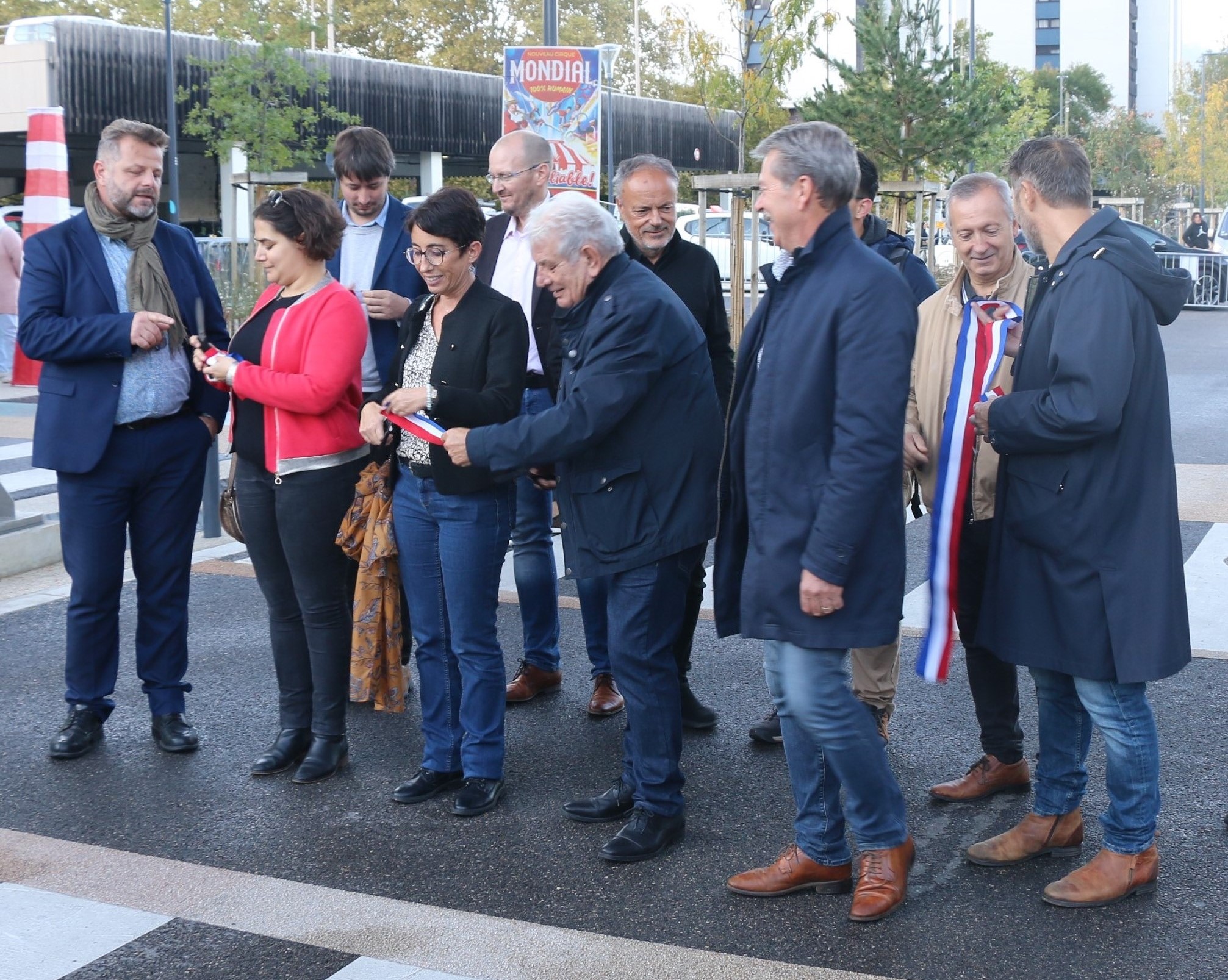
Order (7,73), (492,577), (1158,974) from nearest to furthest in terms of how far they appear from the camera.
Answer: (1158,974) → (492,577) → (7,73)

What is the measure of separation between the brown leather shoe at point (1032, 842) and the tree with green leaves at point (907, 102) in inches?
643

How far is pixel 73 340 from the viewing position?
4.73m

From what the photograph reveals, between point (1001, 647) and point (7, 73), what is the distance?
110 feet

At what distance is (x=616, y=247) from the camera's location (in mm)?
3975

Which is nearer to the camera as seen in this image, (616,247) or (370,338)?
(616,247)

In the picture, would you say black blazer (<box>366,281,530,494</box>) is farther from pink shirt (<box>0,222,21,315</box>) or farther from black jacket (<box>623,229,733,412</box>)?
pink shirt (<box>0,222,21,315</box>)

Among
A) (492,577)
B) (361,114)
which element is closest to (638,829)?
(492,577)

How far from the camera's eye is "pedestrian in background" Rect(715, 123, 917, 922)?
3.34 metres

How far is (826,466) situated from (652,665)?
3.07ft

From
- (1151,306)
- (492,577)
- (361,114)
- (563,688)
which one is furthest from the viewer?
(361,114)

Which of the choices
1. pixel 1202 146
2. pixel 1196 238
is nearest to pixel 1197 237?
pixel 1196 238

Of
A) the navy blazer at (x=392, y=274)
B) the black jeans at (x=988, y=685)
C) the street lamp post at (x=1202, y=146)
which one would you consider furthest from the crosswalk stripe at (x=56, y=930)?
the street lamp post at (x=1202, y=146)

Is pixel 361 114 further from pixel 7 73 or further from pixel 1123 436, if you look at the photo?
pixel 1123 436

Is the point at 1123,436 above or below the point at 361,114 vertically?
below
